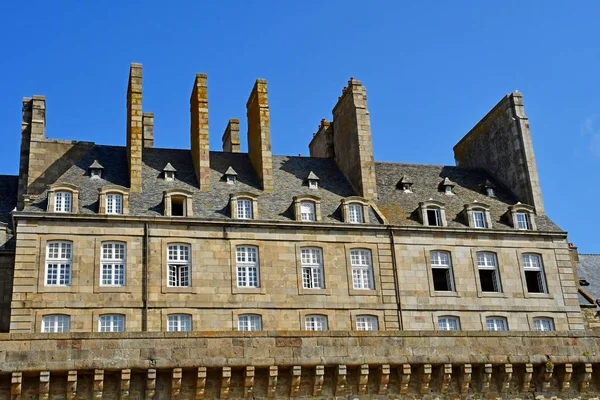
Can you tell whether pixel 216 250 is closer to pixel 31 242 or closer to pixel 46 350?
pixel 31 242

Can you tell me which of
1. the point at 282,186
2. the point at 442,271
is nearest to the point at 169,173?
the point at 282,186

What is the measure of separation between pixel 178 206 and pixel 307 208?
556 cm

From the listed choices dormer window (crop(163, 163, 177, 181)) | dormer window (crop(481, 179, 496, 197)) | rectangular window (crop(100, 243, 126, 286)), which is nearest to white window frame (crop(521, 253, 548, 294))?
dormer window (crop(481, 179, 496, 197))

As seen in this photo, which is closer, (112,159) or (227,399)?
(227,399)

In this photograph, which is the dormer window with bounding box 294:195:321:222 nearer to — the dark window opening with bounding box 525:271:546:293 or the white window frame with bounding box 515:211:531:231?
the white window frame with bounding box 515:211:531:231

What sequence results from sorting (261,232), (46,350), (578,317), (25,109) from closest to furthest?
1. (46,350)
2. (261,232)
3. (578,317)
4. (25,109)

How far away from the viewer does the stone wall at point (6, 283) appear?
114 feet

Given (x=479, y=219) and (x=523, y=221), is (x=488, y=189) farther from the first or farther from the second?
(x=479, y=219)

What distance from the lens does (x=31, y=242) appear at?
3362cm

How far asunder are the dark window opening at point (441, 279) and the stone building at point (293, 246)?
0.06 meters

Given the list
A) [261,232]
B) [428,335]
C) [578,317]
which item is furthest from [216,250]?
[578,317]

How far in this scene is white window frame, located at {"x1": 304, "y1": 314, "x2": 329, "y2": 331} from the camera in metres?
35.4

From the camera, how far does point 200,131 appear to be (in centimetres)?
3941

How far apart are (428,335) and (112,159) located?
20.2 metres
